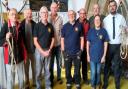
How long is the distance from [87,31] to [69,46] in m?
0.43

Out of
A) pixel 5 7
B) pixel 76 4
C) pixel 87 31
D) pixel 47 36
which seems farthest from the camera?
pixel 76 4

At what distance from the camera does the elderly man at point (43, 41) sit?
423cm

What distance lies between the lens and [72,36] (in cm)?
433

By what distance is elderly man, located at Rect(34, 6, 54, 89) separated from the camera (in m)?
4.23

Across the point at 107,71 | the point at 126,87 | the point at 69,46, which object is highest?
the point at 69,46

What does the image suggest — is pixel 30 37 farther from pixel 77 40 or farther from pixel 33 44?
pixel 77 40

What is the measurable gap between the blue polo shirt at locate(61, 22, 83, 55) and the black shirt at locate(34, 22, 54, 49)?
237mm

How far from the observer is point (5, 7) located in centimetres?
492

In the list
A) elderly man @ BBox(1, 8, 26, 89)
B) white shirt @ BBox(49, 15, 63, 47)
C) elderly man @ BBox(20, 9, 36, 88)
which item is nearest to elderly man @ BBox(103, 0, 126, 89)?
white shirt @ BBox(49, 15, 63, 47)

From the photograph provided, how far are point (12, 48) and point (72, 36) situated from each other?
948 mm

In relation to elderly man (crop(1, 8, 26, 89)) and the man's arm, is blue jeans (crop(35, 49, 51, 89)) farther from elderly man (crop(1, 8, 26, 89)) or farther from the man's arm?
elderly man (crop(1, 8, 26, 89))

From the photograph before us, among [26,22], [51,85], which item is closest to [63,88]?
[51,85]

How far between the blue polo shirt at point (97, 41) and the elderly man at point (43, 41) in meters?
0.63

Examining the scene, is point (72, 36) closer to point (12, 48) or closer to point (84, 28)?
point (84, 28)
